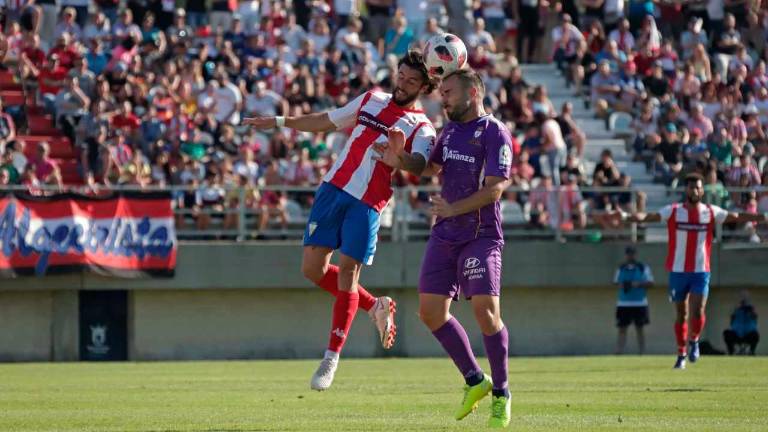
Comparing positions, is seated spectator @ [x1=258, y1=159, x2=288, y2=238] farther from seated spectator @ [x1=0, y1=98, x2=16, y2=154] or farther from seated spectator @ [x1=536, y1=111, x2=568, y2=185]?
seated spectator @ [x1=536, y1=111, x2=568, y2=185]

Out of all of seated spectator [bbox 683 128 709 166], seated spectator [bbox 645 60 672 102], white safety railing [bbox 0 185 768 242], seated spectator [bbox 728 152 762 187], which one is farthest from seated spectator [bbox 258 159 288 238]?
seated spectator [bbox 645 60 672 102]

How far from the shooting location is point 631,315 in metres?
26.2

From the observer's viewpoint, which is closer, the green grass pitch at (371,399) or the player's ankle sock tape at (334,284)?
the green grass pitch at (371,399)

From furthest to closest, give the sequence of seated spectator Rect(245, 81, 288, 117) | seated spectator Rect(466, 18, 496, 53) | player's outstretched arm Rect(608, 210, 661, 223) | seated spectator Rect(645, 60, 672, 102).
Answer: seated spectator Rect(645, 60, 672, 102)
seated spectator Rect(466, 18, 496, 53)
seated spectator Rect(245, 81, 288, 117)
player's outstretched arm Rect(608, 210, 661, 223)

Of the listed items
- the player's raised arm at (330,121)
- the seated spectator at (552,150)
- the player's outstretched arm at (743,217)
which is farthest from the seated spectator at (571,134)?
the player's raised arm at (330,121)

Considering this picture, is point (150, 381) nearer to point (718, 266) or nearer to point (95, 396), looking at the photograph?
point (95, 396)

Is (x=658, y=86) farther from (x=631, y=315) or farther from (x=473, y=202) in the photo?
(x=473, y=202)

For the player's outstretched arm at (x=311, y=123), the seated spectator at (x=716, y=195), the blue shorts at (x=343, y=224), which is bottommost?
the seated spectator at (x=716, y=195)

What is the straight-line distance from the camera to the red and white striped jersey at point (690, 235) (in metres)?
19.8

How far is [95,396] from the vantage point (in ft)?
43.8

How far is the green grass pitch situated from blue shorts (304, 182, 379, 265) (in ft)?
3.95

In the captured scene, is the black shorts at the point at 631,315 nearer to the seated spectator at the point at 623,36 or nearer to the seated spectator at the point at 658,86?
the seated spectator at the point at 658,86

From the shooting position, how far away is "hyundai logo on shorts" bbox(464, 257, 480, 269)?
10039 millimetres

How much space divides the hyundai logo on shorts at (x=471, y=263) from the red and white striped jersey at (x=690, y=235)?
1000 centimetres
